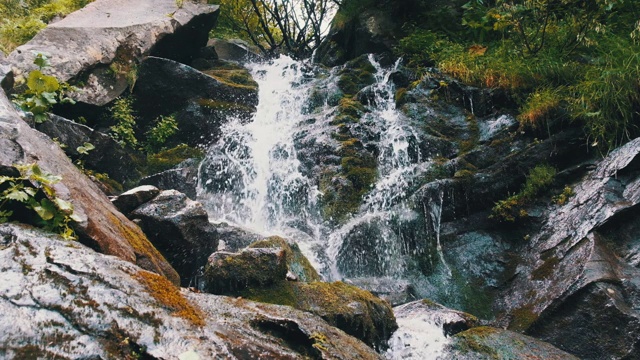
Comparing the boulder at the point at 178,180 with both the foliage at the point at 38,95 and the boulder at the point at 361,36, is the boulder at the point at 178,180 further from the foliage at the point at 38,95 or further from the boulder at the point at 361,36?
the boulder at the point at 361,36

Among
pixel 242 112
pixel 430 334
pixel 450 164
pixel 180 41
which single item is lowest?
pixel 430 334

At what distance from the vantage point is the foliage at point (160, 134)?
34.6 ft

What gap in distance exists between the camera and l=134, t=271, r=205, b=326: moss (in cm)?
291

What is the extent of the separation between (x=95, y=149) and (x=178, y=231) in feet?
12.3

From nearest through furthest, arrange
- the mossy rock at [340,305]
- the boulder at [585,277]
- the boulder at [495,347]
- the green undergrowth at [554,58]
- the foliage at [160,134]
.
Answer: the mossy rock at [340,305]
the boulder at [495,347]
the boulder at [585,277]
the green undergrowth at [554,58]
the foliage at [160,134]

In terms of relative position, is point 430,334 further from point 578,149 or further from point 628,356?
point 578,149

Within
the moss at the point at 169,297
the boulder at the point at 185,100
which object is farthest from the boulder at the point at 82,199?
the boulder at the point at 185,100

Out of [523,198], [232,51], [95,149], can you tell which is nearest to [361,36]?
[232,51]

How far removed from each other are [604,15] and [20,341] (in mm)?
11187

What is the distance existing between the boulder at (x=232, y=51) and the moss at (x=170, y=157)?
22.8 feet

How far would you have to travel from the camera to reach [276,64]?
15.9 m

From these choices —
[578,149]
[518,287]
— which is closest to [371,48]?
[578,149]

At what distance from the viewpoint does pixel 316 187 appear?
357 inches

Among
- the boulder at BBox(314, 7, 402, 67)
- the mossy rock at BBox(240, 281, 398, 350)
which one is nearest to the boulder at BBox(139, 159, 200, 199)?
the mossy rock at BBox(240, 281, 398, 350)
